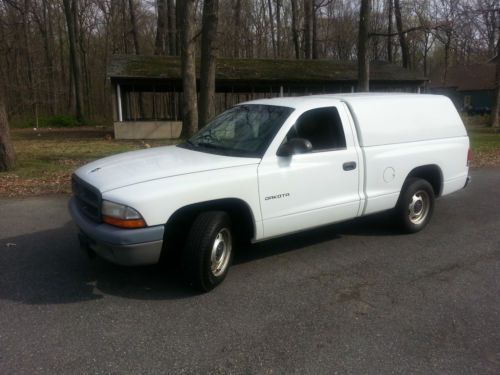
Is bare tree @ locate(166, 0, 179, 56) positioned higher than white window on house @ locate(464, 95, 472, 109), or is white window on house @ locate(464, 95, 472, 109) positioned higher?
bare tree @ locate(166, 0, 179, 56)

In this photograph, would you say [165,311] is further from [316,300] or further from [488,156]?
[488,156]

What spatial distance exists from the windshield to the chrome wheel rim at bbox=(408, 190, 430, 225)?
2244 millimetres

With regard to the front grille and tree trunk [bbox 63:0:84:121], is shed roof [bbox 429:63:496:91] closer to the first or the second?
tree trunk [bbox 63:0:84:121]

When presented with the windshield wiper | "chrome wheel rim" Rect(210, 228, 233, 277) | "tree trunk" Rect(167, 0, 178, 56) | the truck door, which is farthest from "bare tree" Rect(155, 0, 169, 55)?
"chrome wheel rim" Rect(210, 228, 233, 277)

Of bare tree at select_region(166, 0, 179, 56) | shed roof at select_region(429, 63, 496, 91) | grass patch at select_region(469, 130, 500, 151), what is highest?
bare tree at select_region(166, 0, 179, 56)

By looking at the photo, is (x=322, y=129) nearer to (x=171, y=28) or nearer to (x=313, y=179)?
(x=313, y=179)

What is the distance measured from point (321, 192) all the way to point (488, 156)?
10760 millimetres

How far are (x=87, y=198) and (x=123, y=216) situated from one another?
697 mm

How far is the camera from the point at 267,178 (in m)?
4.43

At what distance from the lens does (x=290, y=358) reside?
10.6 ft

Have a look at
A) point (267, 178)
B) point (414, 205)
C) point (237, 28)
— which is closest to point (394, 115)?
point (414, 205)

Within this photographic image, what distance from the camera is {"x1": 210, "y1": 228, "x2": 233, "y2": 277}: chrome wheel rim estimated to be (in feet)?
13.9

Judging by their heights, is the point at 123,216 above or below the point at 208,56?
below

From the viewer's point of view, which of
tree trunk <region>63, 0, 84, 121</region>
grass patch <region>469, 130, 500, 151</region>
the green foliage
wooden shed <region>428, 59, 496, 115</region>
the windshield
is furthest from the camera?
wooden shed <region>428, 59, 496, 115</region>
